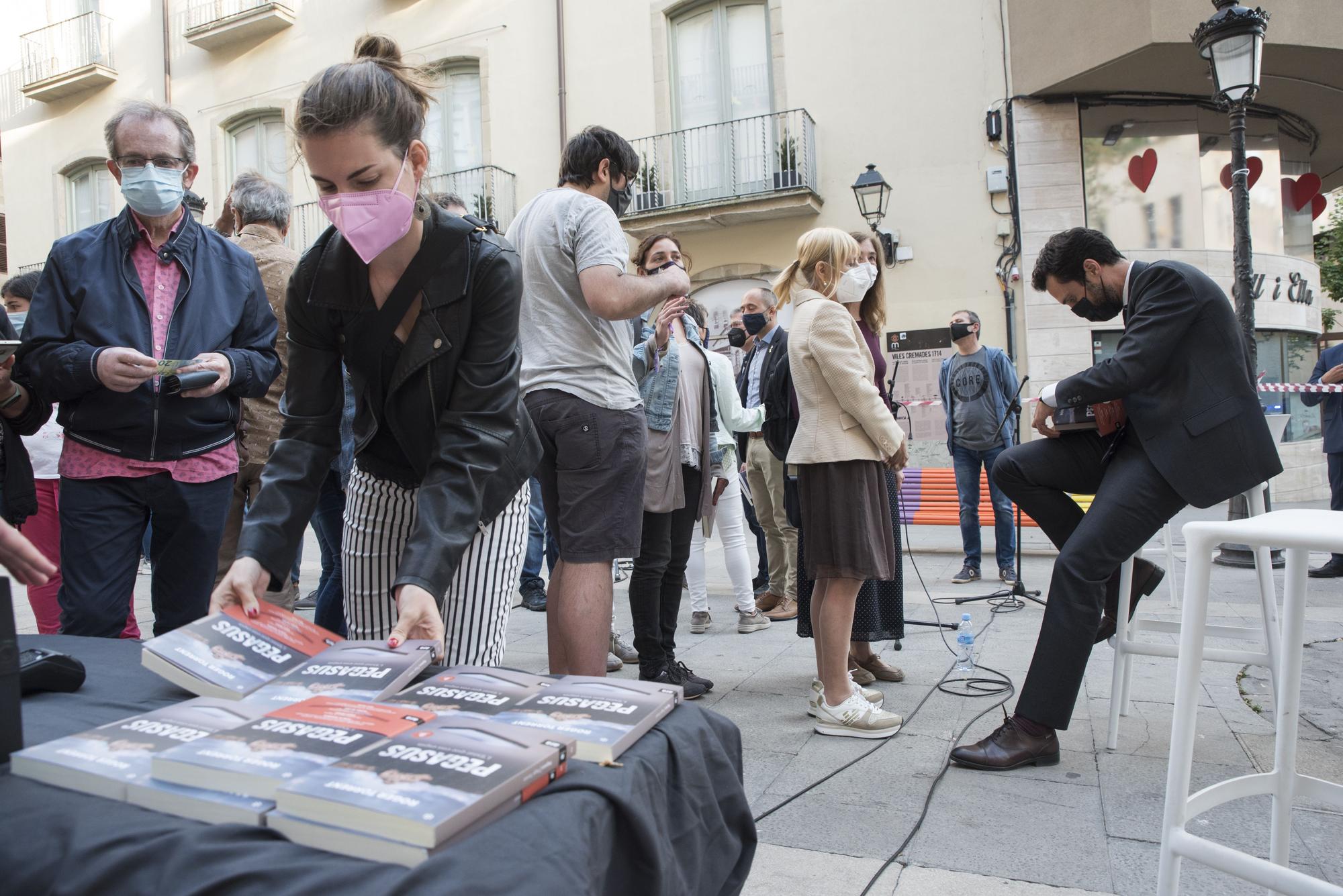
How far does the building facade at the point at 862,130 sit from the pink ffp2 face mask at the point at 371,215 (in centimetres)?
1037

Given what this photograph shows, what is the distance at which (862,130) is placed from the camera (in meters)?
13.2

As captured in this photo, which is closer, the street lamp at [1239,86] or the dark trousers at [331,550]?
the dark trousers at [331,550]

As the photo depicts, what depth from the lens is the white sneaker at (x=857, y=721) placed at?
3.44 meters

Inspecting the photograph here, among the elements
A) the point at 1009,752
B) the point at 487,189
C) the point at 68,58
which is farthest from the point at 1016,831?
the point at 68,58

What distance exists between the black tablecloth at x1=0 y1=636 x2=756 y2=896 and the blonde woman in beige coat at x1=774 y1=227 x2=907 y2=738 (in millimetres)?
2251

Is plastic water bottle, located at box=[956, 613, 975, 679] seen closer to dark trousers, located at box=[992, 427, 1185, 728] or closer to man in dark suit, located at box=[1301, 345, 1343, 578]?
dark trousers, located at box=[992, 427, 1185, 728]

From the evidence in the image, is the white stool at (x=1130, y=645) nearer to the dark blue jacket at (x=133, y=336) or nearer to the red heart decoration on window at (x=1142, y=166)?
the dark blue jacket at (x=133, y=336)

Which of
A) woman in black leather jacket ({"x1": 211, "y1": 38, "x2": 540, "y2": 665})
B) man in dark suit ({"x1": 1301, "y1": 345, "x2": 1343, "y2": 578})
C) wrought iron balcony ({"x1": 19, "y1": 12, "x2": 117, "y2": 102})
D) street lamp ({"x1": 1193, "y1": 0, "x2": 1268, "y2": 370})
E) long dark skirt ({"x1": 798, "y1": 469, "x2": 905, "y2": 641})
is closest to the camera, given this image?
woman in black leather jacket ({"x1": 211, "y1": 38, "x2": 540, "y2": 665})

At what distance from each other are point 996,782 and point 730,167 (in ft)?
40.4

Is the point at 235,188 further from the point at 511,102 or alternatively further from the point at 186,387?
the point at 511,102

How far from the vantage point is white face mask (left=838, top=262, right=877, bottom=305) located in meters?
3.94

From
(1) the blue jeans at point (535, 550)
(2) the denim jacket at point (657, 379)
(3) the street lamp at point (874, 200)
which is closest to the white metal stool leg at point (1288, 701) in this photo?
(2) the denim jacket at point (657, 379)

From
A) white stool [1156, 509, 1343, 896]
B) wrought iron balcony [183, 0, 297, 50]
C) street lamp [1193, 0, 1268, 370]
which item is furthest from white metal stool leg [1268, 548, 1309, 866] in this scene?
wrought iron balcony [183, 0, 297, 50]

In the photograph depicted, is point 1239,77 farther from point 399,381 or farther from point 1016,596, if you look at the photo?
point 399,381
